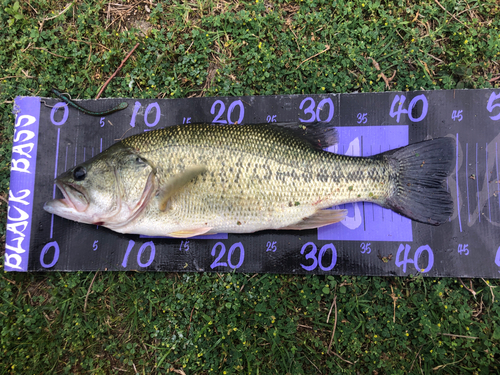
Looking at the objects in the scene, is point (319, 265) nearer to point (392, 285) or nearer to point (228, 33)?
point (392, 285)

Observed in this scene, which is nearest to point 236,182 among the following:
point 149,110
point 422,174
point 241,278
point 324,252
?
point 241,278

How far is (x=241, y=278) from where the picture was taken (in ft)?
9.46

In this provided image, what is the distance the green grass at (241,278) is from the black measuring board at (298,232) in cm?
16

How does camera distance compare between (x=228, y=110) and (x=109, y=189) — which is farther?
(x=228, y=110)

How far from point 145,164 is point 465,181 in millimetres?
3216

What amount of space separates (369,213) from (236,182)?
148cm

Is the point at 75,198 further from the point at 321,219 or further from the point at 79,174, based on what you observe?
the point at 321,219

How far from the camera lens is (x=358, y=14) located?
2996 millimetres

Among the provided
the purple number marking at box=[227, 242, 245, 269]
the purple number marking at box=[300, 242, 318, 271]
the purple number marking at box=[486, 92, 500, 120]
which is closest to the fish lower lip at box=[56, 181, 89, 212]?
the purple number marking at box=[227, 242, 245, 269]

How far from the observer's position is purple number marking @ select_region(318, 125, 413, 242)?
285 centimetres

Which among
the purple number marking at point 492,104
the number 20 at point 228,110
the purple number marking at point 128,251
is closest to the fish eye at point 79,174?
the purple number marking at point 128,251

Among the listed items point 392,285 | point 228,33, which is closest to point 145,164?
point 228,33

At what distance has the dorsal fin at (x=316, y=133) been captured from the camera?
2699 mm

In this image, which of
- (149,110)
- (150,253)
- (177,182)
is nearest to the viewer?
(177,182)
